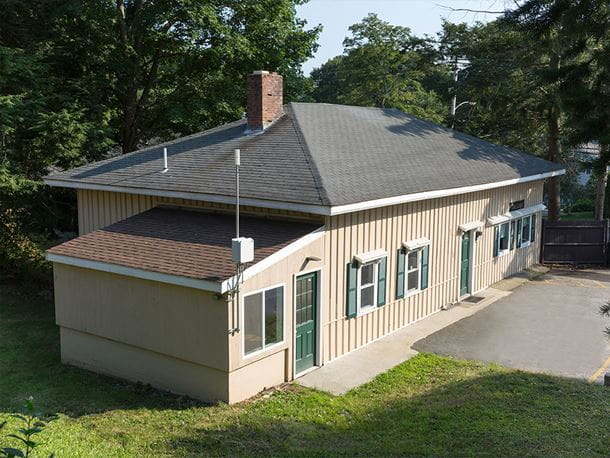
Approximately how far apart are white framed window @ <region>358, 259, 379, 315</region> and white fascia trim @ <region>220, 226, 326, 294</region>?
6.18 feet

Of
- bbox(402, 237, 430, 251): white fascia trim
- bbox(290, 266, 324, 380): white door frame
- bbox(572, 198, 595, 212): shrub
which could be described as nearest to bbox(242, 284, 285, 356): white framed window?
bbox(290, 266, 324, 380): white door frame

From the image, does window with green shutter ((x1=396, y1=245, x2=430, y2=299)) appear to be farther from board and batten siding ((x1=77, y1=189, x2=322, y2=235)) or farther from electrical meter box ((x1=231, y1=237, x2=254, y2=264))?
electrical meter box ((x1=231, y1=237, x2=254, y2=264))

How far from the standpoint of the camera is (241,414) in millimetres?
9969

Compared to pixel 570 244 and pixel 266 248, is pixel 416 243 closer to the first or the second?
pixel 266 248

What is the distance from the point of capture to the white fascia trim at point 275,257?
10.0 m

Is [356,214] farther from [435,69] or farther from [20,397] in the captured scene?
[435,69]

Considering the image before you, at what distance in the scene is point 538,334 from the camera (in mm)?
14484

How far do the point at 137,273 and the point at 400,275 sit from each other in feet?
20.5

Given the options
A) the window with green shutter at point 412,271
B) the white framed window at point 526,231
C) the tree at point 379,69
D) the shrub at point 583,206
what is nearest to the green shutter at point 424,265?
the window with green shutter at point 412,271

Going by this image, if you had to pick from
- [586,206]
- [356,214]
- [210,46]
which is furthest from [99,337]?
[586,206]

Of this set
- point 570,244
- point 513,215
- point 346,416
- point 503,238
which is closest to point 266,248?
point 346,416

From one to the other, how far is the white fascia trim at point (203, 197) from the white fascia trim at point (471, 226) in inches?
262

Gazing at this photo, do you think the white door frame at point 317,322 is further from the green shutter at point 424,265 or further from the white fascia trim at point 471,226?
the white fascia trim at point 471,226

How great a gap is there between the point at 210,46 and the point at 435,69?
12.8 meters
